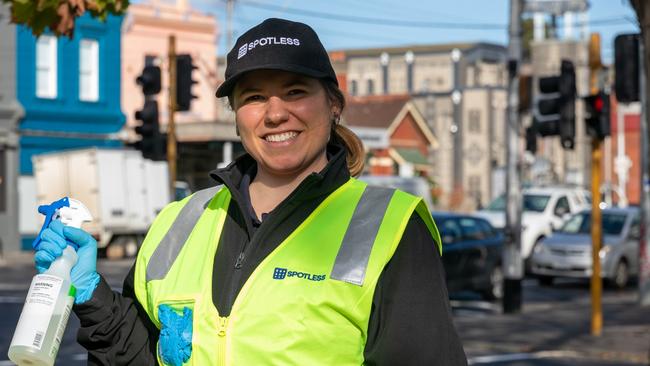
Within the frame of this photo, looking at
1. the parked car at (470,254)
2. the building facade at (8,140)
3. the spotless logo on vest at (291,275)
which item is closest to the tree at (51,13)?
the spotless logo on vest at (291,275)

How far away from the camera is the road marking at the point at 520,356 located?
539 inches

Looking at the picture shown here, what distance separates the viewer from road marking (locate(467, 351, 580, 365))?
1370cm

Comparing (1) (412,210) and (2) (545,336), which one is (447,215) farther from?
(1) (412,210)

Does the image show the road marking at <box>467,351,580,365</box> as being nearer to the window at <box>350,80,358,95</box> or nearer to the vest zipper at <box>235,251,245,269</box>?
the vest zipper at <box>235,251,245,269</box>

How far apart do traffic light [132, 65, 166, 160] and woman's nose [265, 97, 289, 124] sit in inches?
598

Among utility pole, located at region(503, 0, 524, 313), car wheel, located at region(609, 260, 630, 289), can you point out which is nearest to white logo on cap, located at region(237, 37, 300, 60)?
utility pole, located at region(503, 0, 524, 313)

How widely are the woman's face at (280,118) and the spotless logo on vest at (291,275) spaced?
0.97ft

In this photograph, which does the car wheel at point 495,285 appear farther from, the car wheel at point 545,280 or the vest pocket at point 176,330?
the vest pocket at point 176,330

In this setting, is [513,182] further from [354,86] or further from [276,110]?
[354,86]

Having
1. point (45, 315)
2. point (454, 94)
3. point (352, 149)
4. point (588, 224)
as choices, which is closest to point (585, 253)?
point (588, 224)

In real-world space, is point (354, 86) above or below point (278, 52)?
above

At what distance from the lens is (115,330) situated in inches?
127

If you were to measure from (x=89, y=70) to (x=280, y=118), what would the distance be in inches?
1448

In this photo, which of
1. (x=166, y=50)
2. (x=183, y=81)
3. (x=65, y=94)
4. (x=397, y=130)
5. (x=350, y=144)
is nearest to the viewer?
(x=350, y=144)
